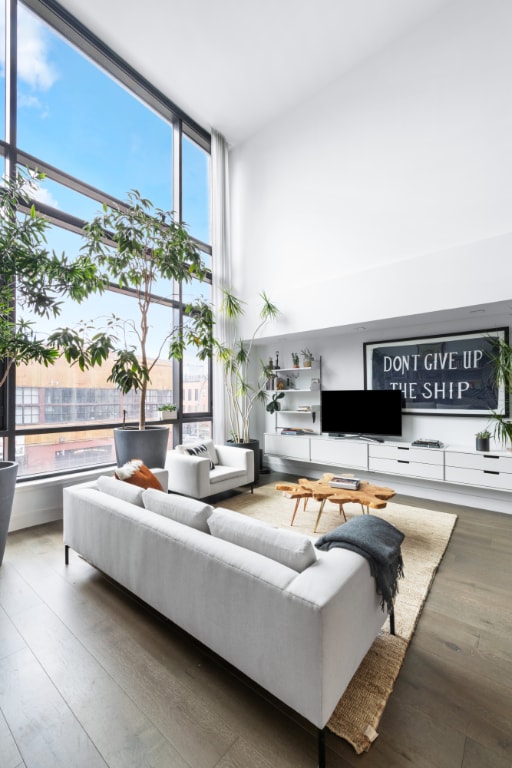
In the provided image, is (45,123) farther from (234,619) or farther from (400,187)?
(234,619)

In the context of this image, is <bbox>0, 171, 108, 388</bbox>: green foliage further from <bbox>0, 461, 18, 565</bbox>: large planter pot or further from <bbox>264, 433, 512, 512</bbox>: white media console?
<bbox>264, 433, 512, 512</bbox>: white media console

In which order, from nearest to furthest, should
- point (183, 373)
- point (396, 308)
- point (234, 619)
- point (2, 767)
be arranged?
point (2, 767) → point (234, 619) → point (396, 308) → point (183, 373)

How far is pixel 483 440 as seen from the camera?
12.0 ft

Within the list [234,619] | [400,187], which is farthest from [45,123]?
[234,619]

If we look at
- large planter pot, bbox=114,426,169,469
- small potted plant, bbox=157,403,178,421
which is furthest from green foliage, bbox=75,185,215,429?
small potted plant, bbox=157,403,178,421

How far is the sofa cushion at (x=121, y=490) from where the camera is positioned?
213cm

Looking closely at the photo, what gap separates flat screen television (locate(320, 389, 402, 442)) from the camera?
4367 millimetres

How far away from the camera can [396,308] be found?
3869 millimetres

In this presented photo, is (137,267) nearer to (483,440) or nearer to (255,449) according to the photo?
(255,449)

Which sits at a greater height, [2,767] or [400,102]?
[400,102]

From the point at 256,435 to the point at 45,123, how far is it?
4837 millimetres

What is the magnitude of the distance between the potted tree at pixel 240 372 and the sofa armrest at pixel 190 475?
1.18 m

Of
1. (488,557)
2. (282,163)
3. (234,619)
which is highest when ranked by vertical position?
(282,163)

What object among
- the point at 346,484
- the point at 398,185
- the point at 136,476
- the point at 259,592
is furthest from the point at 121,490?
the point at 398,185
